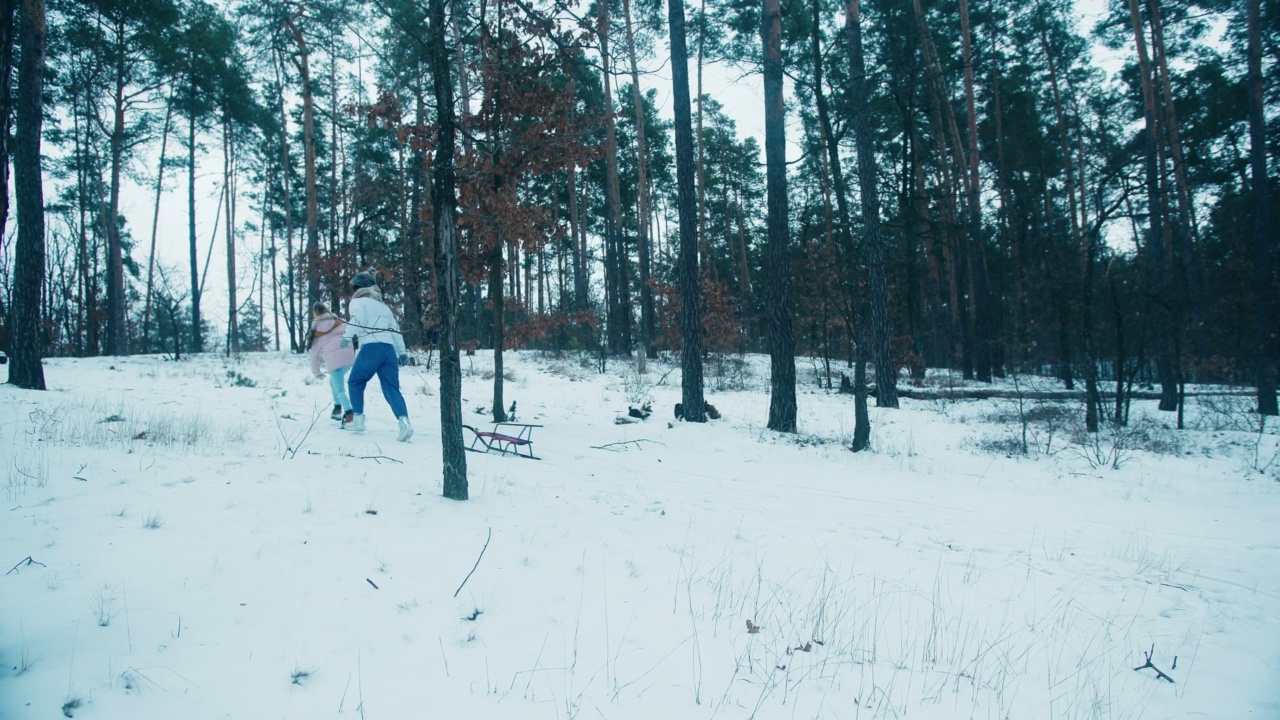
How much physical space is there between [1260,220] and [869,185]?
9.31 meters

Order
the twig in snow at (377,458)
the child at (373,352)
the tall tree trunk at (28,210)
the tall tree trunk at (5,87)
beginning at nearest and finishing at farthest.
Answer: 1. the tall tree trunk at (5,87)
2. the twig in snow at (377,458)
3. the child at (373,352)
4. the tall tree trunk at (28,210)

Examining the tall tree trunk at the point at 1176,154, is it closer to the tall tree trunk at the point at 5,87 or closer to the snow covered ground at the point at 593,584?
the snow covered ground at the point at 593,584

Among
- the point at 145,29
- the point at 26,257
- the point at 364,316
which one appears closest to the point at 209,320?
the point at 145,29

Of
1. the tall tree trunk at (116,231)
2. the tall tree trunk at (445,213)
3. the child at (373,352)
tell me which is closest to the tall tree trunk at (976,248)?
the child at (373,352)

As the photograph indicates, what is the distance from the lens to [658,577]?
12.2 feet

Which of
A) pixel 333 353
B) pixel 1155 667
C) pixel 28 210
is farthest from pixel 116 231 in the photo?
pixel 1155 667

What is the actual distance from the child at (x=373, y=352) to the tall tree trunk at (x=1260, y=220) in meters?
16.0

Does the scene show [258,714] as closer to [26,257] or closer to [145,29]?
[26,257]

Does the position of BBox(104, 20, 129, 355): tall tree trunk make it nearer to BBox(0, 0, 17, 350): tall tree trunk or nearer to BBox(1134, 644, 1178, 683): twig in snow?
BBox(0, 0, 17, 350): tall tree trunk

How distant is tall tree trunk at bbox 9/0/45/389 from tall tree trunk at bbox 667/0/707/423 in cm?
957

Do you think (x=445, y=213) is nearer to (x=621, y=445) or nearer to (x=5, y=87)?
(x=5, y=87)

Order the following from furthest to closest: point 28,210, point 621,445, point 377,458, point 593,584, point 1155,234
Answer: point 1155,234 < point 28,210 < point 621,445 < point 377,458 < point 593,584

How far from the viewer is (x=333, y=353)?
7.50 meters

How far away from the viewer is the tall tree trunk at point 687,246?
9.61m
